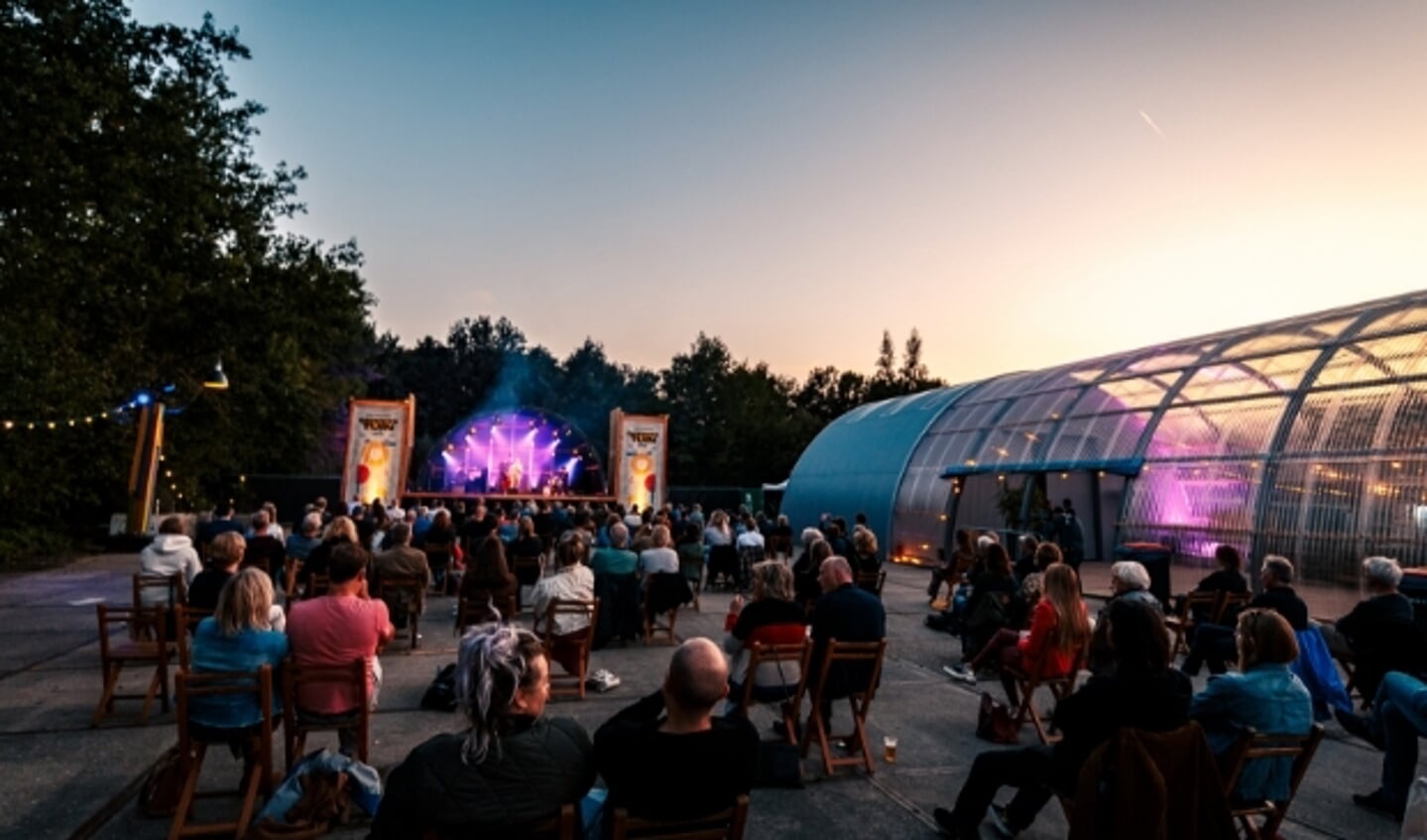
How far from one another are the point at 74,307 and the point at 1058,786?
19.5 m

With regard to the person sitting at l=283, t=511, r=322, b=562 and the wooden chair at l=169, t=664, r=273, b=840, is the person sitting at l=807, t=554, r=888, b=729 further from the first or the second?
the person sitting at l=283, t=511, r=322, b=562

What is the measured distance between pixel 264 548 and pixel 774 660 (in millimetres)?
6084

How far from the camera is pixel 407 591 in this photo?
27.2 feet

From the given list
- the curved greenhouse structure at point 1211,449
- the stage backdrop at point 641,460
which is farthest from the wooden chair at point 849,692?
the stage backdrop at point 641,460

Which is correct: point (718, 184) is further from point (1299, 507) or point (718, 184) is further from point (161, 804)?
point (161, 804)

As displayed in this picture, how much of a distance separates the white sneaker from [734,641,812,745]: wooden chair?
277 cm

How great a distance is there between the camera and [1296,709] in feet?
11.9

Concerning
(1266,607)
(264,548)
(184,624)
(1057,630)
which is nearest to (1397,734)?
(1266,607)

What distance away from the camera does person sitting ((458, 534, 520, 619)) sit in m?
8.05

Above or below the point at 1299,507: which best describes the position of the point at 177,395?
above

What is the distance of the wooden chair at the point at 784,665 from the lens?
180 inches

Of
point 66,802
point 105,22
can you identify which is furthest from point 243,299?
point 66,802

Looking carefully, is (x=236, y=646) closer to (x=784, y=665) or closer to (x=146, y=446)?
(x=784, y=665)

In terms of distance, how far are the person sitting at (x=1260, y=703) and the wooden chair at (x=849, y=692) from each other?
1.70m
